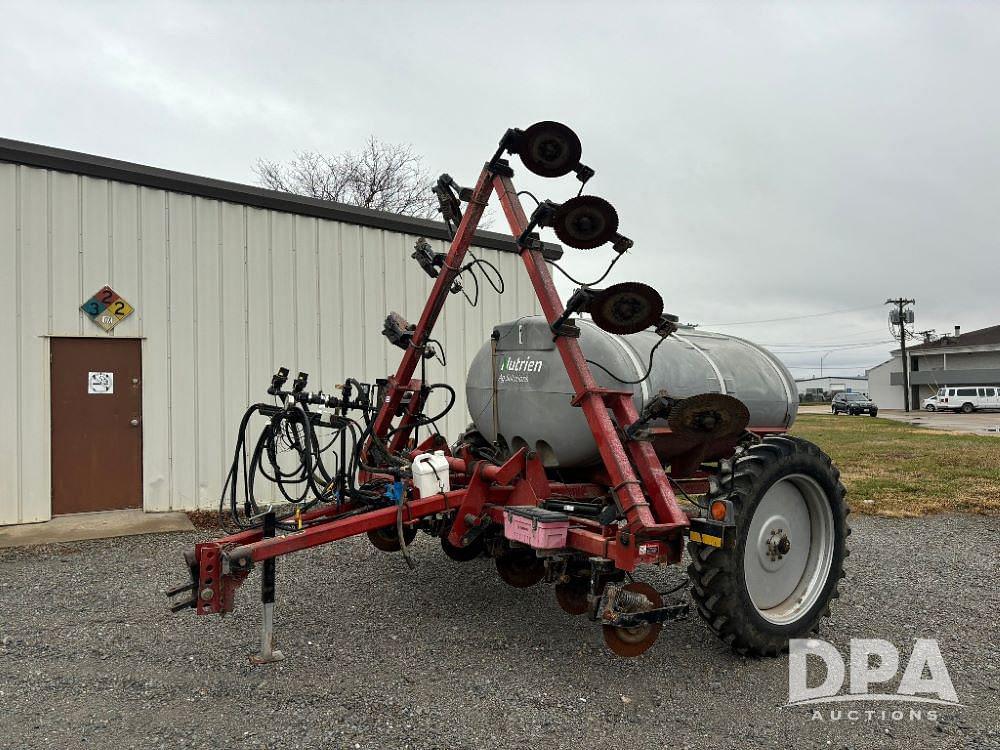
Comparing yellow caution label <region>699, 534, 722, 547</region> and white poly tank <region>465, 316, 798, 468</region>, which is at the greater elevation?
white poly tank <region>465, 316, 798, 468</region>

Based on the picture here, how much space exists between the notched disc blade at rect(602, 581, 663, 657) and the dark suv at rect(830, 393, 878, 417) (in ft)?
131

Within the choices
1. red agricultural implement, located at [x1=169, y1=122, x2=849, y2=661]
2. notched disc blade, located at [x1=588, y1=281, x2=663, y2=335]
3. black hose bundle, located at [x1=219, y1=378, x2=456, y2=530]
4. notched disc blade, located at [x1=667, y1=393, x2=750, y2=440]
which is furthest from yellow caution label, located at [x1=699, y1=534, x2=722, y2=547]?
black hose bundle, located at [x1=219, y1=378, x2=456, y2=530]

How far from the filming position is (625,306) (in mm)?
3713

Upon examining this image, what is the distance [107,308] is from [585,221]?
5.77m

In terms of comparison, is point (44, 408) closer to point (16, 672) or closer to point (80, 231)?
point (80, 231)

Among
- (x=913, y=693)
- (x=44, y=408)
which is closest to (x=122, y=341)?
(x=44, y=408)

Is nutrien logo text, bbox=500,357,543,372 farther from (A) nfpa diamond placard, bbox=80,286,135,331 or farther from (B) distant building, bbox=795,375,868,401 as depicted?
(B) distant building, bbox=795,375,868,401

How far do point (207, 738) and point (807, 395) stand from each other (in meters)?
98.1

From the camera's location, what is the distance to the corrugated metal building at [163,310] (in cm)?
702

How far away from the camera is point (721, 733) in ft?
10.1

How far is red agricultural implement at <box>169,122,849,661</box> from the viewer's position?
355cm

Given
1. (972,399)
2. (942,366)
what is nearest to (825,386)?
(942,366)

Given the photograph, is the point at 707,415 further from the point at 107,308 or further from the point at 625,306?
the point at 107,308

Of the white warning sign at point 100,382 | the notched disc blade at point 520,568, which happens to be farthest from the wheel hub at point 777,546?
the white warning sign at point 100,382
